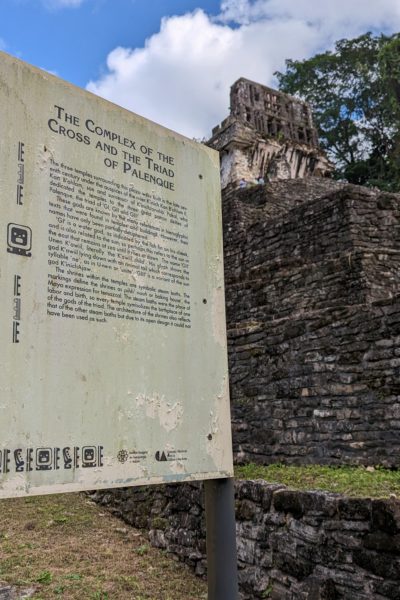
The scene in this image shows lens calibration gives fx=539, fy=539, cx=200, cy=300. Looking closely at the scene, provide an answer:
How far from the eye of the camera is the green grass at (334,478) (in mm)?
4031

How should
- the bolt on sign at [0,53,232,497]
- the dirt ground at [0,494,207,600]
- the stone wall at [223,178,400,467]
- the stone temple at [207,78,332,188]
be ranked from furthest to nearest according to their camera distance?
the stone temple at [207,78,332,188] < the stone wall at [223,178,400,467] < the dirt ground at [0,494,207,600] < the bolt on sign at [0,53,232,497]

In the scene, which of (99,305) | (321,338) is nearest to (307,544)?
(99,305)

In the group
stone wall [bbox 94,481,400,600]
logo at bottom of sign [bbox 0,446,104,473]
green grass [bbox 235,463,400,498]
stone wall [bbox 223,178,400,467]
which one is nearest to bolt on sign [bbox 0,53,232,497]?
logo at bottom of sign [bbox 0,446,104,473]

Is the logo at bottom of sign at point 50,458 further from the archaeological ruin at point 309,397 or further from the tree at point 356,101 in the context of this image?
the tree at point 356,101

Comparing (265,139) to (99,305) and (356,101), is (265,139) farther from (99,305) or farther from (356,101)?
(99,305)

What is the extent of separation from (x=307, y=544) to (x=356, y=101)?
91.1 ft

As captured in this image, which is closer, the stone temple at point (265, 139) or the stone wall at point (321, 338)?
the stone wall at point (321, 338)

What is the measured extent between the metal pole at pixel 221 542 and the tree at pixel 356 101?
22.1 meters

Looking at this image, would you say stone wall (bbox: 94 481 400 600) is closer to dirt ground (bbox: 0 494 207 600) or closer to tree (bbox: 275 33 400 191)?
dirt ground (bbox: 0 494 207 600)

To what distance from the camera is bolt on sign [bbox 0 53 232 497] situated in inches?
84.1

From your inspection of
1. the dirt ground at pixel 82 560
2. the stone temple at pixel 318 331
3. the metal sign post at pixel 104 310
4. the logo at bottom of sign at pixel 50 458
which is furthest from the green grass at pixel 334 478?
the logo at bottom of sign at pixel 50 458

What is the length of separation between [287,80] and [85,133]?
30112 millimetres

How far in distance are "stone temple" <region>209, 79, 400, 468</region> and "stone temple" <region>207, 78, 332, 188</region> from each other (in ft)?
26.1

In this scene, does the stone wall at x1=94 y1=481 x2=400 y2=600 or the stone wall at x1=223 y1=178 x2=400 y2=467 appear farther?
the stone wall at x1=223 y1=178 x2=400 y2=467
